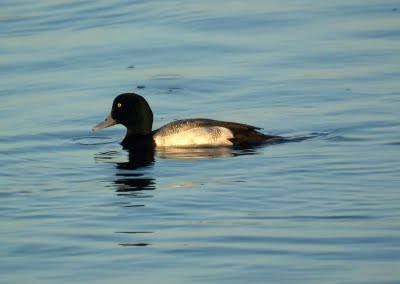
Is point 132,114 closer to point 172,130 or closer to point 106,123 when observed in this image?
point 106,123

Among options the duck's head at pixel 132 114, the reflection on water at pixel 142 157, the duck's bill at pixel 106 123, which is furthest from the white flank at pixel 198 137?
the duck's bill at pixel 106 123

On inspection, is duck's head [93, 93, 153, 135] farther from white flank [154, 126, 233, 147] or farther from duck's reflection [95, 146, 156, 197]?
duck's reflection [95, 146, 156, 197]

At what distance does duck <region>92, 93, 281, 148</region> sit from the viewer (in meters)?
14.9

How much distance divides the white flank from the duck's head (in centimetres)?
49

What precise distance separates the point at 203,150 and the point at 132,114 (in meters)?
1.48

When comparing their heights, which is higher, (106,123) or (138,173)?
(106,123)

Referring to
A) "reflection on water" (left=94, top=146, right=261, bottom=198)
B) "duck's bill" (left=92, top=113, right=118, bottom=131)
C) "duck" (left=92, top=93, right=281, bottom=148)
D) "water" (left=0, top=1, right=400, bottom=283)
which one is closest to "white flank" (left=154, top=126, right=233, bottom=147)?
"duck" (left=92, top=93, right=281, bottom=148)

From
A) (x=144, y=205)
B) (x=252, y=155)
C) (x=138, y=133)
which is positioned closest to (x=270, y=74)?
(x=138, y=133)

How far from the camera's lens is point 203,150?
49.3ft

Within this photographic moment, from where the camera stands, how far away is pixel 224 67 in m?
18.3

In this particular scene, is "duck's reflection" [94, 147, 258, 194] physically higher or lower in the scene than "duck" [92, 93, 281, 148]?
lower

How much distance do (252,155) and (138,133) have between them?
7.93 feet

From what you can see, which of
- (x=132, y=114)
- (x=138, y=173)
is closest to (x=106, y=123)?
(x=132, y=114)

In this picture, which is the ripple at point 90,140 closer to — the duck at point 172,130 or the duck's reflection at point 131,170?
the duck at point 172,130
